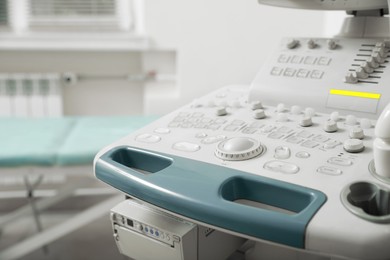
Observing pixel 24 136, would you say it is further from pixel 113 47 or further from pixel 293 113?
pixel 293 113

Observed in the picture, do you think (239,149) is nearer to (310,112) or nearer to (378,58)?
(310,112)

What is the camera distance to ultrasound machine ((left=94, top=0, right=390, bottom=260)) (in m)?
0.63

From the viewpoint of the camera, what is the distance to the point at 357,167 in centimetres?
71

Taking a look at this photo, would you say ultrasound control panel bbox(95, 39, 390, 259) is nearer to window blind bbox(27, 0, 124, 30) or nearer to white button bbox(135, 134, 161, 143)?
white button bbox(135, 134, 161, 143)

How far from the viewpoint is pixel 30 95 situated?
8.37 ft

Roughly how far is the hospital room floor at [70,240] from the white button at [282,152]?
1479 millimetres

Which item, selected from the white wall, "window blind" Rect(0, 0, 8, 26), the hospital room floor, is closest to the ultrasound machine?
the white wall

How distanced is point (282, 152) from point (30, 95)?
6.82 ft

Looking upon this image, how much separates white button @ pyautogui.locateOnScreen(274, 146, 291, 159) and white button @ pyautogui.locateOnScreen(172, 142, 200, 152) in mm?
144

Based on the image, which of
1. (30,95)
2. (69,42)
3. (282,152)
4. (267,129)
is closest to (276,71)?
(267,129)

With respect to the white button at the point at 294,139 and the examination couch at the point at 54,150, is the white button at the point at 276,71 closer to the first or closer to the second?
the white button at the point at 294,139

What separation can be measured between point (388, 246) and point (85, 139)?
1439 millimetres

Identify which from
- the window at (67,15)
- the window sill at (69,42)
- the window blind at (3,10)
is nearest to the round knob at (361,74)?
the window sill at (69,42)

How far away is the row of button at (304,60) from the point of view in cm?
Answer: 103
